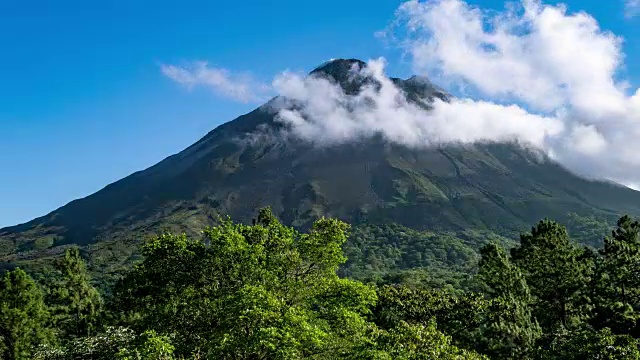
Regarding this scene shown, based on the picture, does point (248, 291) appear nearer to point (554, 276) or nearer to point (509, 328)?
point (509, 328)

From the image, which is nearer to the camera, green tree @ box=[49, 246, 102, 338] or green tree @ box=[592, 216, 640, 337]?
green tree @ box=[592, 216, 640, 337]

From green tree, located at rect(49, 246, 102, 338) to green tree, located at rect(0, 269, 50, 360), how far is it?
8055 millimetres

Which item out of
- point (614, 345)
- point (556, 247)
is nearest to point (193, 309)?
point (614, 345)

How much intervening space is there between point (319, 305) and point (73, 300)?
1821 inches

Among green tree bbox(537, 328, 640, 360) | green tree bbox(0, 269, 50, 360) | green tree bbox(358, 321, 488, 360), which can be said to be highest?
green tree bbox(0, 269, 50, 360)

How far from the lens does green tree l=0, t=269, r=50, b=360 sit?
52.8 meters

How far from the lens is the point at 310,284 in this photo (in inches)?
1281

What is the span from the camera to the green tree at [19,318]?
5281 cm

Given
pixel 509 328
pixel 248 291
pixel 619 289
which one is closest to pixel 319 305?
pixel 248 291

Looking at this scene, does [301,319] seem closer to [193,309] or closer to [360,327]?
[360,327]

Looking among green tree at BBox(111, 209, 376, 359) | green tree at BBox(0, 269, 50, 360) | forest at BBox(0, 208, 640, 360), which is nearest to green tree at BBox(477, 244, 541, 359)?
forest at BBox(0, 208, 640, 360)

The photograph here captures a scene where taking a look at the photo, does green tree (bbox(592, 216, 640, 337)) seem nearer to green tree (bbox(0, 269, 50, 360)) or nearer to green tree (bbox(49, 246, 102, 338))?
green tree (bbox(0, 269, 50, 360))

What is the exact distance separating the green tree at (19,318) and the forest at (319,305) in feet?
0.39

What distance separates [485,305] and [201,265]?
26468 millimetres
